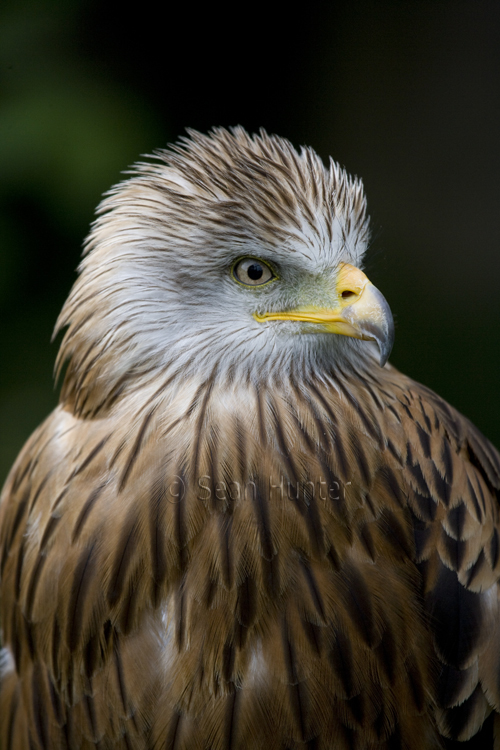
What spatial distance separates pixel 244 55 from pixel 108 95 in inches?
34.4

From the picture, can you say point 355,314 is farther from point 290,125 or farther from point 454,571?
point 290,125

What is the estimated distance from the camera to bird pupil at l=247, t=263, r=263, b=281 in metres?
1.40

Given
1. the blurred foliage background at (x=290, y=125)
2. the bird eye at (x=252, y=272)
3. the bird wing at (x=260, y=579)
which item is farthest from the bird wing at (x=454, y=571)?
the blurred foliage background at (x=290, y=125)

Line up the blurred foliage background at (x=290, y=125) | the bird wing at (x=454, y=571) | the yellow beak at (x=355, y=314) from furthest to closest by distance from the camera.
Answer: the blurred foliage background at (x=290, y=125) < the bird wing at (x=454, y=571) < the yellow beak at (x=355, y=314)

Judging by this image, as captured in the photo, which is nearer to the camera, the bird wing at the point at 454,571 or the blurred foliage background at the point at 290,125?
the bird wing at the point at 454,571

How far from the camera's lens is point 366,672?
1.38 m

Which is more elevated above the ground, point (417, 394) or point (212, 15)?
point (212, 15)

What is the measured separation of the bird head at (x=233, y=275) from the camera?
4.48ft

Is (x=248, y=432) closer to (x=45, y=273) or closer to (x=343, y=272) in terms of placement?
(x=343, y=272)

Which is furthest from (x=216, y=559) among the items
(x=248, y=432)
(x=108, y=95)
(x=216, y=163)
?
(x=108, y=95)
